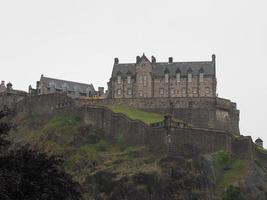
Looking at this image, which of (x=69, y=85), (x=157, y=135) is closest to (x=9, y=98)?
(x=69, y=85)

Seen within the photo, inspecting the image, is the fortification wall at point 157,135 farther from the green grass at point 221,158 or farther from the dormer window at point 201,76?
the dormer window at point 201,76

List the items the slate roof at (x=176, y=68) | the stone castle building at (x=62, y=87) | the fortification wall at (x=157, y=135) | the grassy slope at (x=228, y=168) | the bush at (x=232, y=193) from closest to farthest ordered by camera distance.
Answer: the bush at (x=232, y=193) → the grassy slope at (x=228, y=168) → the fortification wall at (x=157, y=135) → the slate roof at (x=176, y=68) → the stone castle building at (x=62, y=87)

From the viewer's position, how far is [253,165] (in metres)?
64.1

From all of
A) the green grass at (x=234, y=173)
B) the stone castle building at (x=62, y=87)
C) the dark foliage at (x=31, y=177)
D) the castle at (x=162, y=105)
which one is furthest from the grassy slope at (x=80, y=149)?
the dark foliage at (x=31, y=177)

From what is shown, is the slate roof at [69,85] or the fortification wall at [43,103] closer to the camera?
the fortification wall at [43,103]

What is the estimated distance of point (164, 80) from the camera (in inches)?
3324

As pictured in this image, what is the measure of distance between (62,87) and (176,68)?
23.7 meters

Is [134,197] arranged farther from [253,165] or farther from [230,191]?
[253,165]

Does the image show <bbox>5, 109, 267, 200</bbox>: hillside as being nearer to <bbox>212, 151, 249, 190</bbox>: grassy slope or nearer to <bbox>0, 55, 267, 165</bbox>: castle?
<bbox>212, 151, 249, 190</bbox>: grassy slope

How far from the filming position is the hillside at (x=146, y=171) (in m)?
58.5

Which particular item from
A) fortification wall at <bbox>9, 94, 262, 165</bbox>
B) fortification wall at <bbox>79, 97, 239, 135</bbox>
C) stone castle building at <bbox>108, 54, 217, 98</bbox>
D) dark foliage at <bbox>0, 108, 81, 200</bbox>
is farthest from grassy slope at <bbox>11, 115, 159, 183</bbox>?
dark foliage at <bbox>0, 108, 81, 200</bbox>

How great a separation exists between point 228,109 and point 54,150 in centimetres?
2332

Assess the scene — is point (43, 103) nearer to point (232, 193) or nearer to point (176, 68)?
point (176, 68)

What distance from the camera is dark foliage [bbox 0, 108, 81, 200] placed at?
17.1 m
